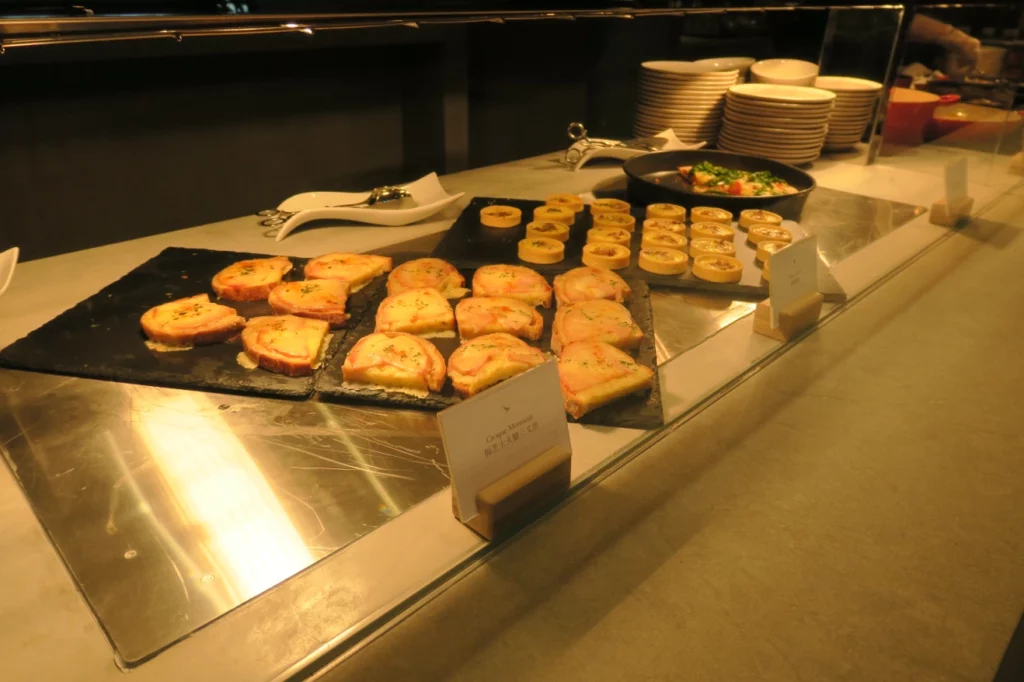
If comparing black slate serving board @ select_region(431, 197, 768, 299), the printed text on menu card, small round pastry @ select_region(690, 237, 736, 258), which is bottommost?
black slate serving board @ select_region(431, 197, 768, 299)

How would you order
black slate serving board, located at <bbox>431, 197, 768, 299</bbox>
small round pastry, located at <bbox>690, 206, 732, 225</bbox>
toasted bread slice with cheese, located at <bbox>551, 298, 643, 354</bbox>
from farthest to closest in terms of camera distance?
small round pastry, located at <bbox>690, 206, 732, 225</bbox>, black slate serving board, located at <bbox>431, 197, 768, 299</bbox>, toasted bread slice with cheese, located at <bbox>551, 298, 643, 354</bbox>

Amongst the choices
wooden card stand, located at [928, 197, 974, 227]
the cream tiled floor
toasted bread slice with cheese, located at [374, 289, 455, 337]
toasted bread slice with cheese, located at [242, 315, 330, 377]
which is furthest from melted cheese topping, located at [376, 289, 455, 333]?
wooden card stand, located at [928, 197, 974, 227]

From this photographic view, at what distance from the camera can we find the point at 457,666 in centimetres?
82

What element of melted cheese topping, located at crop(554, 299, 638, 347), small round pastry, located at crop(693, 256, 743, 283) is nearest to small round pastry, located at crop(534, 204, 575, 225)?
small round pastry, located at crop(693, 256, 743, 283)

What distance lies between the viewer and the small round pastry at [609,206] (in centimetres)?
221

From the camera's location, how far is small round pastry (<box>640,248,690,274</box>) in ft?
5.92

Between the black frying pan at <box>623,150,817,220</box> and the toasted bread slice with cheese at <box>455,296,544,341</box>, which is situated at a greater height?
the black frying pan at <box>623,150,817,220</box>

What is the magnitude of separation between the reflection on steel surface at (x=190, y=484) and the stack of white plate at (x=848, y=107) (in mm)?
2779

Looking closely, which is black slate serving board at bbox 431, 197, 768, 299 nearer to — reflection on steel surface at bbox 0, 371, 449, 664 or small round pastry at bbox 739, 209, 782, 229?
small round pastry at bbox 739, 209, 782, 229

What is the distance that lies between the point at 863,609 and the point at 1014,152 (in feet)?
10.8

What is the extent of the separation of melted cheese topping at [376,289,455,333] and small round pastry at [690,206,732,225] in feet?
3.19

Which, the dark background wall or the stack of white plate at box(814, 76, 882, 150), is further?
the stack of white plate at box(814, 76, 882, 150)

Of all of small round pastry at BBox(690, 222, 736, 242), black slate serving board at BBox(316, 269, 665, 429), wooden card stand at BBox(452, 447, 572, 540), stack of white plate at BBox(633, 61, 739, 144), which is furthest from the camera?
stack of white plate at BBox(633, 61, 739, 144)

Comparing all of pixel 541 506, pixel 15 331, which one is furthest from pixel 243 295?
pixel 541 506
